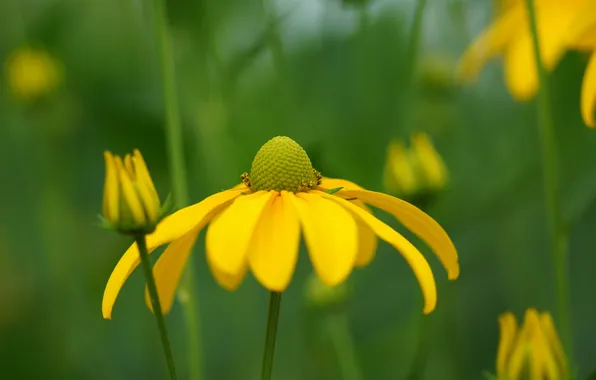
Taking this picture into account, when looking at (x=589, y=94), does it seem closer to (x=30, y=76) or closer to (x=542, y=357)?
(x=542, y=357)

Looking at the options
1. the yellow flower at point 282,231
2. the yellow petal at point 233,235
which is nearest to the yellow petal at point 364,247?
the yellow flower at point 282,231

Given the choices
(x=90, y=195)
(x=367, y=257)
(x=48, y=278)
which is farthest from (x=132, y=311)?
(x=367, y=257)

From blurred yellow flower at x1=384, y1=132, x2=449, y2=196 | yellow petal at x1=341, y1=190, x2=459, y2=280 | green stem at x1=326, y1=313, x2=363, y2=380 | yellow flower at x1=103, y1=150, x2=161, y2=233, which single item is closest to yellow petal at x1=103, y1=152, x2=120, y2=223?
yellow flower at x1=103, y1=150, x2=161, y2=233

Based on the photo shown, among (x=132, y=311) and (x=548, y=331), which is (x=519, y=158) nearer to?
(x=132, y=311)

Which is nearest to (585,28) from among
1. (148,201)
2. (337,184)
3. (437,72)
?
(337,184)

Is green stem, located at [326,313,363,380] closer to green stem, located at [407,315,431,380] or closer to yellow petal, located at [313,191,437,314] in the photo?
green stem, located at [407,315,431,380]

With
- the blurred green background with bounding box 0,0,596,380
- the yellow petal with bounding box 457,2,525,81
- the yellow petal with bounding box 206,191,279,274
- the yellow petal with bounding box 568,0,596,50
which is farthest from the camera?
the blurred green background with bounding box 0,0,596,380
